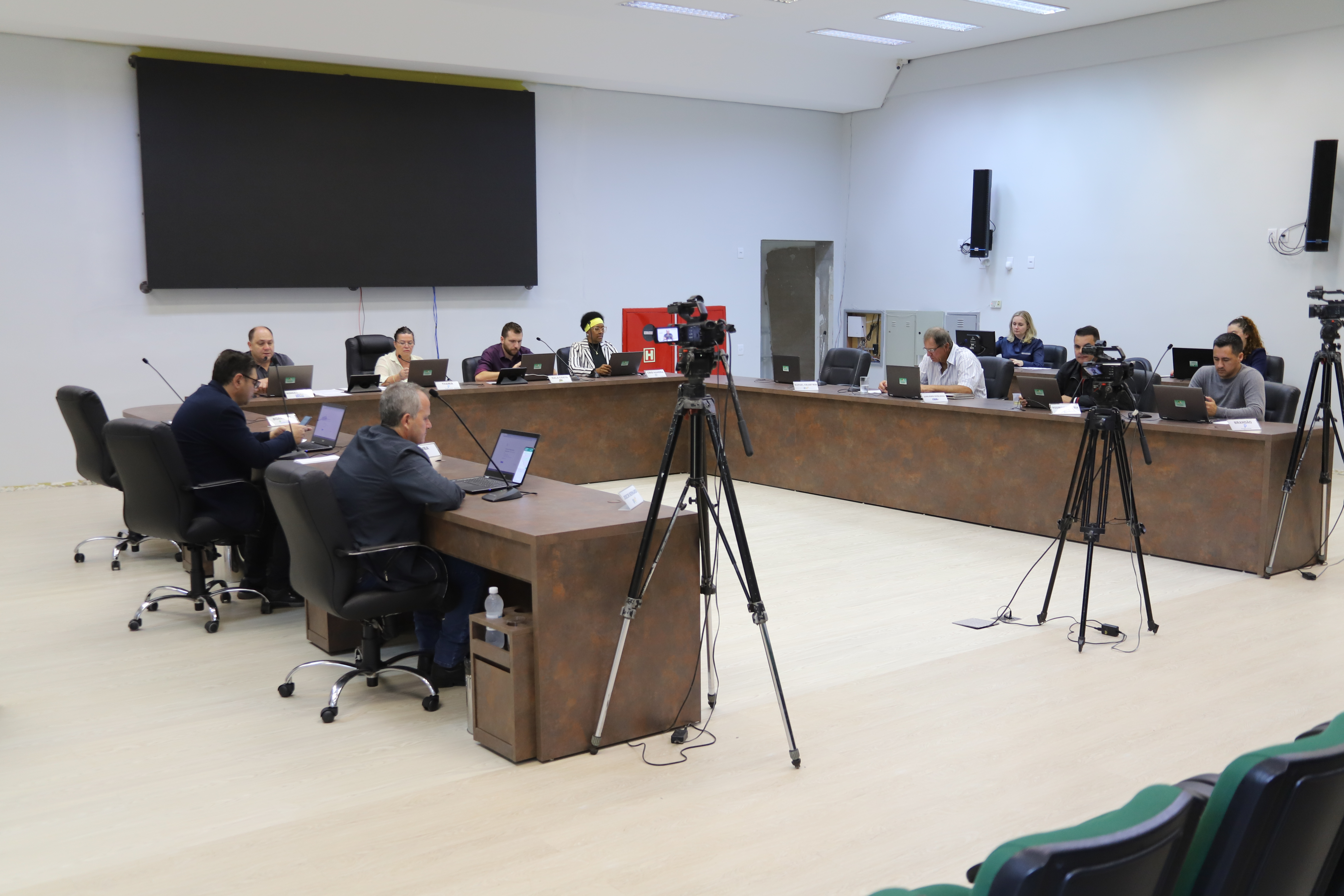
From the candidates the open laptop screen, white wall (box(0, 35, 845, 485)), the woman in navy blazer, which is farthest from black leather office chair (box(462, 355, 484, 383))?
the woman in navy blazer

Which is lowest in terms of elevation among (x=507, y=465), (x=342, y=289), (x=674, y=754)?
(x=674, y=754)

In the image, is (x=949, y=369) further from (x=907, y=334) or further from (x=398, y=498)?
(x=398, y=498)

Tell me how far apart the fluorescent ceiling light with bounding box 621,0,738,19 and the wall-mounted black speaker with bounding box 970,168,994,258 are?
9.95 feet

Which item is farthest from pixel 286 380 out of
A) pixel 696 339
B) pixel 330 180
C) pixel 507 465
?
pixel 696 339

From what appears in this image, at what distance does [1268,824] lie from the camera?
1.36 metres

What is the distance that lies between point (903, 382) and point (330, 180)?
522 cm

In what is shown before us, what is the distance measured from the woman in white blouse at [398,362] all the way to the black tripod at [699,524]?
459 cm

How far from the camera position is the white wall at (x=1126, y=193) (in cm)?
870

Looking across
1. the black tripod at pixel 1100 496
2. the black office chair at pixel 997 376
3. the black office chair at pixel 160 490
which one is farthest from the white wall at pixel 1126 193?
the black office chair at pixel 160 490

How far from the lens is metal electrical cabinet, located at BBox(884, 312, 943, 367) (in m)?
11.6

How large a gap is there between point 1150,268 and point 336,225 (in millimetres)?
7211

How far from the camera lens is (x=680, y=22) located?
9.79 m

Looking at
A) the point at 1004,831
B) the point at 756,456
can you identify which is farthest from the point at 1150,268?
the point at 1004,831

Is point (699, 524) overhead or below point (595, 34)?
below
